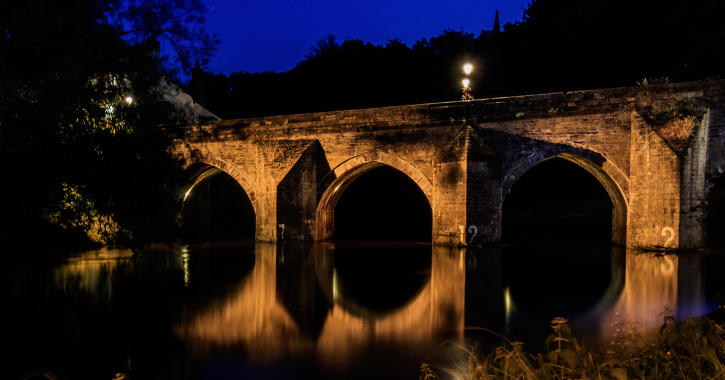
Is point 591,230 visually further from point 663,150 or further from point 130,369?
point 130,369

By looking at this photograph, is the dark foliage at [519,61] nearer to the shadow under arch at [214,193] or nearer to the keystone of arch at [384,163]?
the shadow under arch at [214,193]

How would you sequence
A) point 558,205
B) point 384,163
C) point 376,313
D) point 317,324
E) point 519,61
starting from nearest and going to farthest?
point 317,324 < point 376,313 < point 384,163 < point 558,205 < point 519,61

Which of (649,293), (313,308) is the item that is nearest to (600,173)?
(649,293)

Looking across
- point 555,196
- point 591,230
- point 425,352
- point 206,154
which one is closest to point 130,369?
point 425,352

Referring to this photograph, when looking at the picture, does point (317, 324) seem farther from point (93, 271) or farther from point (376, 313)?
point (93, 271)

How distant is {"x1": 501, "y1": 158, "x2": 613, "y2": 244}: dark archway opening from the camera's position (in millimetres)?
21125

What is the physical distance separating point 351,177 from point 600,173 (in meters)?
7.88

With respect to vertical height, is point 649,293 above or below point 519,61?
below

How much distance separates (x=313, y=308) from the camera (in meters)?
7.05

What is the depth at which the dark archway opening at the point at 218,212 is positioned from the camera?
19.7m

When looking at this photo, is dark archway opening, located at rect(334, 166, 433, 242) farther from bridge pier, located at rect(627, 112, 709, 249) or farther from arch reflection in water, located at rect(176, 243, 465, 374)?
arch reflection in water, located at rect(176, 243, 465, 374)

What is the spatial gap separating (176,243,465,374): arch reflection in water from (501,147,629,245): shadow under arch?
5.57m

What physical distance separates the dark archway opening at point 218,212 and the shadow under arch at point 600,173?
387 inches

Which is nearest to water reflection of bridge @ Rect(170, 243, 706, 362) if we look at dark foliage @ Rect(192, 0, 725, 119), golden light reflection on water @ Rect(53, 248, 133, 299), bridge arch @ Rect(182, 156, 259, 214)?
golden light reflection on water @ Rect(53, 248, 133, 299)
